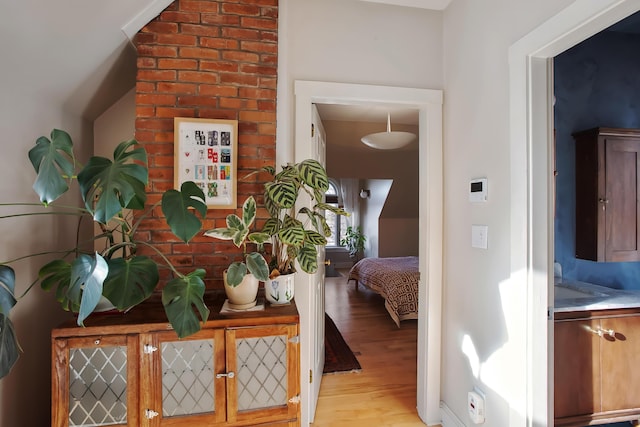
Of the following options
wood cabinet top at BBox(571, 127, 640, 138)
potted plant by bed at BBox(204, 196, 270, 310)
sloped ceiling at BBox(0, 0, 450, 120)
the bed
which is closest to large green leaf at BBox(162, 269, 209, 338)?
potted plant by bed at BBox(204, 196, 270, 310)

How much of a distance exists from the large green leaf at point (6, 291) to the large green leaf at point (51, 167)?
10.7 inches

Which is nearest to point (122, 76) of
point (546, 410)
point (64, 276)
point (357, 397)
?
point (64, 276)

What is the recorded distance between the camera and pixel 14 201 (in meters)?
1.20

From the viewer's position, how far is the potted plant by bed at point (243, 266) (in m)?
1.20

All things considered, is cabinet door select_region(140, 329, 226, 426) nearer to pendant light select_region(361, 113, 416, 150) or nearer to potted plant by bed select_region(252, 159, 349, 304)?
potted plant by bed select_region(252, 159, 349, 304)

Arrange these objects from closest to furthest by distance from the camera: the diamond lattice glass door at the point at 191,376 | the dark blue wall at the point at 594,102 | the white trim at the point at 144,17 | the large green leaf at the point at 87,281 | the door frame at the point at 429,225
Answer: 1. the large green leaf at the point at 87,281
2. the diamond lattice glass door at the point at 191,376
3. the white trim at the point at 144,17
4. the door frame at the point at 429,225
5. the dark blue wall at the point at 594,102

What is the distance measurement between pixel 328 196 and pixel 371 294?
10.0ft

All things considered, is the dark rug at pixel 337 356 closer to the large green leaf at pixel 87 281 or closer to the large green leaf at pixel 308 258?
the large green leaf at pixel 308 258

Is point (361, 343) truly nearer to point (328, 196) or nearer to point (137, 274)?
point (137, 274)

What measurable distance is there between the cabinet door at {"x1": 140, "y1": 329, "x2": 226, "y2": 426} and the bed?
232 centimetres

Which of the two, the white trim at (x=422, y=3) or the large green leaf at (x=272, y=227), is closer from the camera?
the large green leaf at (x=272, y=227)

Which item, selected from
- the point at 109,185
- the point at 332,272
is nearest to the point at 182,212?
the point at 109,185

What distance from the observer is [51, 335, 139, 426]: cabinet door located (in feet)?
3.64

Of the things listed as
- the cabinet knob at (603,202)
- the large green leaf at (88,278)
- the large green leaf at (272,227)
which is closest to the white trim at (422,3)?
the large green leaf at (272,227)
